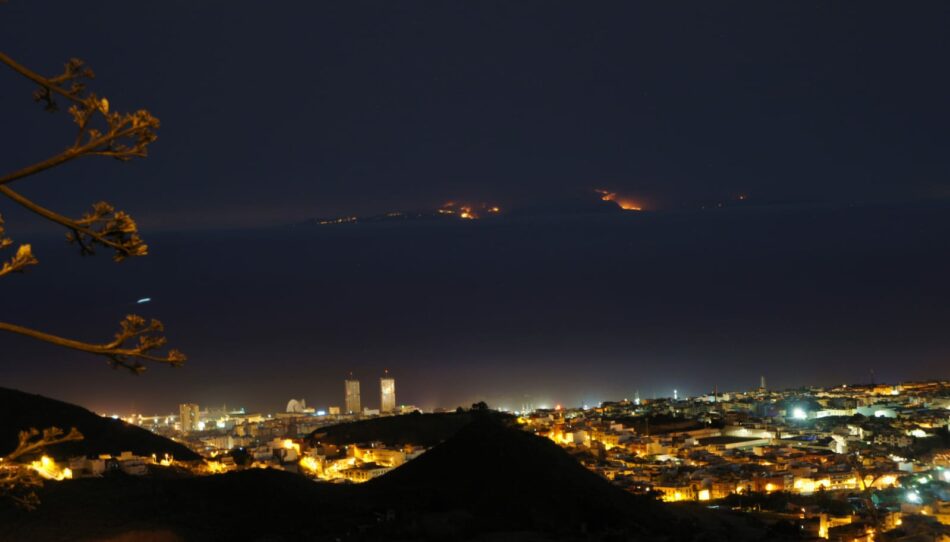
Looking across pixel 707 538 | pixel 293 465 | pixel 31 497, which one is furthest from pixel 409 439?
pixel 31 497

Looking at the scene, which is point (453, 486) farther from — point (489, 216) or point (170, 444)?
point (489, 216)

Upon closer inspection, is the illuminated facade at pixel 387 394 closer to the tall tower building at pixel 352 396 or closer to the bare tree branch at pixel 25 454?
the tall tower building at pixel 352 396

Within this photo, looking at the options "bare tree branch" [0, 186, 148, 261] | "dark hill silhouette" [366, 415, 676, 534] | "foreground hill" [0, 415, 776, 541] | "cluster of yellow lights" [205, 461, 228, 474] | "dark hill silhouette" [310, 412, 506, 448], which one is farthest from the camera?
"dark hill silhouette" [310, 412, 506, 448]

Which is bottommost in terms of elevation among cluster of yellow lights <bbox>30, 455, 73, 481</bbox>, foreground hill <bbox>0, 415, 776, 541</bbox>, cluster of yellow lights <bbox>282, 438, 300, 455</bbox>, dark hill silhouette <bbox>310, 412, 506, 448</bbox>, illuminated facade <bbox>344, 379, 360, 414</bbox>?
foreground hill <bbox>0, 415, 776, 541</bbox>

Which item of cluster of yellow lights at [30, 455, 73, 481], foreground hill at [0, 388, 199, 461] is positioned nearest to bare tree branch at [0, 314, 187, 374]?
cluster of yellow lights at [30, 455, 73, 481]

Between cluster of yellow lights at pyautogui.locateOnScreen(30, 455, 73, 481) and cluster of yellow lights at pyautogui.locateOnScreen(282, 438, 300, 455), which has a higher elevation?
cluster of yellow lights at pyautogui.locateOnScreen(282, 438, 300, 455)

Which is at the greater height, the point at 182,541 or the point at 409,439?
the point at 409,439

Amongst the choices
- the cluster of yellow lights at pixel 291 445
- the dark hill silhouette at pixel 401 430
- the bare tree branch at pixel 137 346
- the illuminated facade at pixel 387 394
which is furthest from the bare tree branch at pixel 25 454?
the illuminated facade at pixel 387 394

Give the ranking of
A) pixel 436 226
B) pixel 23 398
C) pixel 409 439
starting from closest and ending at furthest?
1. pixel 23 398
2. pixel 409 439
3. pixel 436 226

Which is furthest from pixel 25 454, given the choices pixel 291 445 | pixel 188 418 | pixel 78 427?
pixel 188 418

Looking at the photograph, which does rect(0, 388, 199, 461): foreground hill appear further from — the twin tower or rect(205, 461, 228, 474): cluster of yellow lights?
the twin tower
